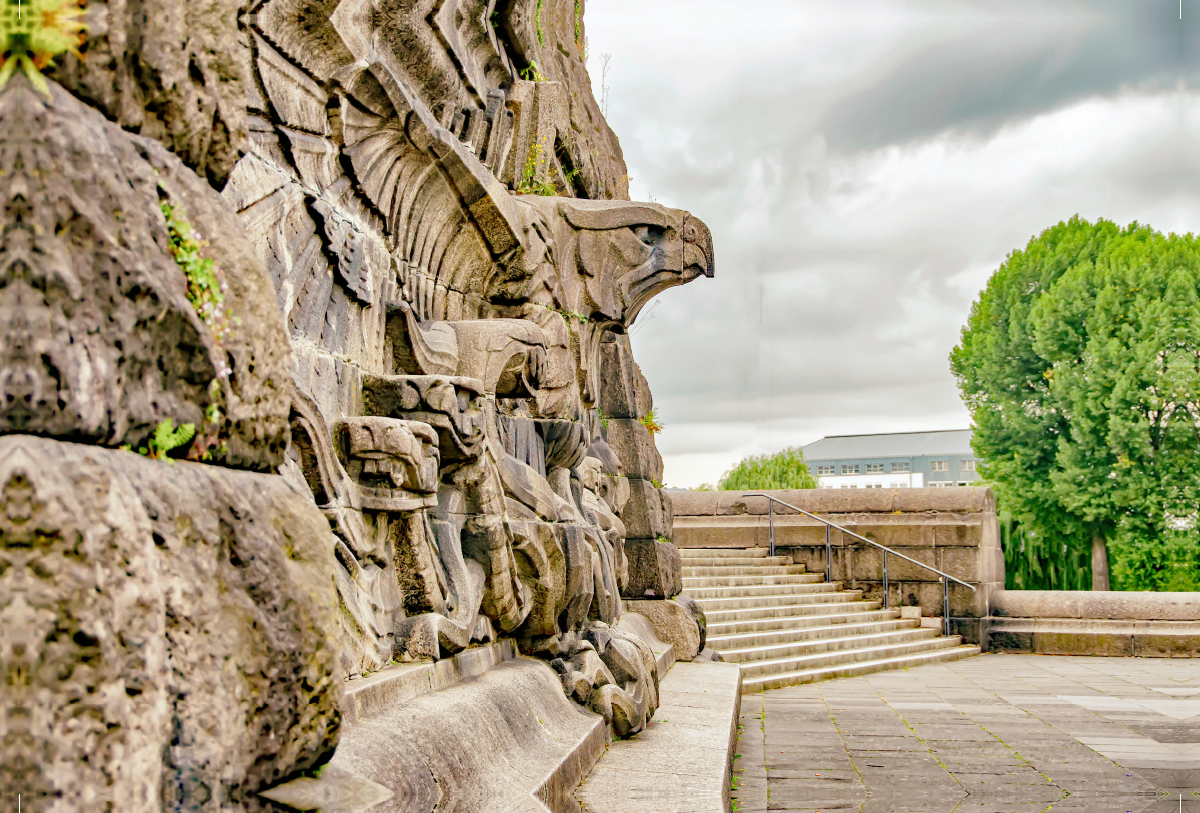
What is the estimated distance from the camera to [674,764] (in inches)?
173

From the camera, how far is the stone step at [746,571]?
475 inches

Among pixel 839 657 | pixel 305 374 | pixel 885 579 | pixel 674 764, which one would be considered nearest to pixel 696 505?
pixel 885 579

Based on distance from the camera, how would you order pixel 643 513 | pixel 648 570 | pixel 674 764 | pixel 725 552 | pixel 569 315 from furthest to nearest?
1. pixel 725 552
2. pixel 643 513
3. pixel 648 570
4. pixel 569 315
5. pixel 674 764

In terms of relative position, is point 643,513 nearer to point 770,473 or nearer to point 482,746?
point 482,746

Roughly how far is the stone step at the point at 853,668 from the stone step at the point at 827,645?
25 cm

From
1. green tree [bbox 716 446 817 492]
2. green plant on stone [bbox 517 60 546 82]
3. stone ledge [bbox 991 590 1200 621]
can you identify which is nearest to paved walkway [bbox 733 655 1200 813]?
stone ledge [bbox 991 590 1200 621]

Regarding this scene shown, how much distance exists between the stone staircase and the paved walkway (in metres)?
0.44

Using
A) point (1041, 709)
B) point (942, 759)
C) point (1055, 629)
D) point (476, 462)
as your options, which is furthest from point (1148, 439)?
point (476, 462)

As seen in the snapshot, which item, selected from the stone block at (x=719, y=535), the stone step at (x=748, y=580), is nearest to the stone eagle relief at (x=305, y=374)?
the stone step at (x=748, y=580)

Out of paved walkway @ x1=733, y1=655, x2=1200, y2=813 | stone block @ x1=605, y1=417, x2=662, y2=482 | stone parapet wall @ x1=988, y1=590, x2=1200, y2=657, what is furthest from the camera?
stone parapet wall @ x1=988, y1=590, x2=1200, y2=657

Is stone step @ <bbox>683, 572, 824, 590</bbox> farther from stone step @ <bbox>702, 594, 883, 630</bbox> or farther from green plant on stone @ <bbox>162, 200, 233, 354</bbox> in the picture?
green plant on stone @ <bbox>162, 200, 233, 354</bbox>

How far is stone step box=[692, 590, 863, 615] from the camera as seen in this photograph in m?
11.0

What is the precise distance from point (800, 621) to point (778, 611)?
0.26 metres

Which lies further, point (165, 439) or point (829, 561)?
point (829, 561)
